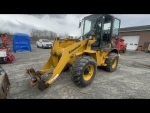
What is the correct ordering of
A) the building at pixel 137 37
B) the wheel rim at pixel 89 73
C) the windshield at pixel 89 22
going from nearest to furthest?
1. the wheel rim at pixel 89 73
2. the windshield at pixel 89 22
3. the building at pixel 137 37

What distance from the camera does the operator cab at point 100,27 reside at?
3854 mm

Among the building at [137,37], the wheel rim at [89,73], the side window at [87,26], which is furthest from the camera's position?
the building at [137,37]

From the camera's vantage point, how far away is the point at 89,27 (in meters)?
4.14

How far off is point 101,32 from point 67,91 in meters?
2.64

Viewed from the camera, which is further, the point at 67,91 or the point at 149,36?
the point at 149,36

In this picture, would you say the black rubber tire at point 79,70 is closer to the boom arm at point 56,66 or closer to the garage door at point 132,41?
the boom arm at point 56,66

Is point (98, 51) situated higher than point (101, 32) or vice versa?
point (101, 32)

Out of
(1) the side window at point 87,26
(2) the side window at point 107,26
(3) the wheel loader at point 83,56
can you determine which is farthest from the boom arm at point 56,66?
(2) the side window at point 107,26

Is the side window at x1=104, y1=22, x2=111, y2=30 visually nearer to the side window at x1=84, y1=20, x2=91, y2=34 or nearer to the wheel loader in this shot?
the wheel loader

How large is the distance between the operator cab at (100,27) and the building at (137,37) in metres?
14.8

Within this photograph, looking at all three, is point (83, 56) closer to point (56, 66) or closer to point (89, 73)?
point (89, 73)

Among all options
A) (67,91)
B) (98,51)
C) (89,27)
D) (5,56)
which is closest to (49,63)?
(67,91)
